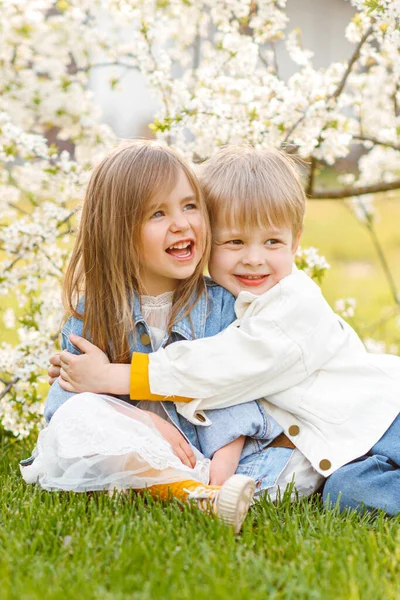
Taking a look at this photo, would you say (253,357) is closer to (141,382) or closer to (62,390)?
(141,382)

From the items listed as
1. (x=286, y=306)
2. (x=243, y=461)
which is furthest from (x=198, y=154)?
(x=243, y=461)

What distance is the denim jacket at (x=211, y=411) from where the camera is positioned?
2.19 m

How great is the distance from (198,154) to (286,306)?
4.08 ft

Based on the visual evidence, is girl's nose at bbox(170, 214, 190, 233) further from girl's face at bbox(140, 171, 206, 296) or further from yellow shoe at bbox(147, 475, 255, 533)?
yellow shoe at bbox(147, 475, 255, 533)

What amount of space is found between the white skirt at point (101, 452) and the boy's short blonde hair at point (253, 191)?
0.66 m

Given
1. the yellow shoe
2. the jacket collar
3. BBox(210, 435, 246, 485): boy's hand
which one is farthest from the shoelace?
the jacket collar

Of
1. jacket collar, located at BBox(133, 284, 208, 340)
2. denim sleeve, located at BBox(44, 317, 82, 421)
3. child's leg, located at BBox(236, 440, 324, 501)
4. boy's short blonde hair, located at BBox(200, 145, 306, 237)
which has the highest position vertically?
boy's short blonde hair, located at BBox(200, 145, 306, 237)

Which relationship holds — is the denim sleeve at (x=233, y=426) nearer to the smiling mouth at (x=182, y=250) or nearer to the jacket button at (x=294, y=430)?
the jacket button at (x=294, y=430)

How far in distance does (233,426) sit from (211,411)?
0.29 ft

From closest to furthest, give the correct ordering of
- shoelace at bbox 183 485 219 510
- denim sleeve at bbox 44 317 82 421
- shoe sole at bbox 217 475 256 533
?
shoe sole at bbox 217 475 256 533, shoelace at bbox 183 485 219 510, denim sleeve at bbox 44 317 82 421

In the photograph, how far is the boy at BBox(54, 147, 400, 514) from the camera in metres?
2.13

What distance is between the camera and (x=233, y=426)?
7.14 feet

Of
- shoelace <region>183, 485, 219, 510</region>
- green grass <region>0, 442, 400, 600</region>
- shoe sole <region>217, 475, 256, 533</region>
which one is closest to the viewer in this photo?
green grass <region>0, 442, 400, 600</region>

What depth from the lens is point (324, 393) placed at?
7.27 ft
